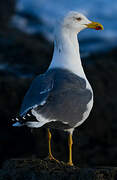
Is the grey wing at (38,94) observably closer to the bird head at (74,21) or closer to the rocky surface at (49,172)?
the rocky surface at (49,172)

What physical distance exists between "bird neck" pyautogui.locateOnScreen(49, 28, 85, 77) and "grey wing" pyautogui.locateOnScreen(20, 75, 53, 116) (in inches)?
14.0

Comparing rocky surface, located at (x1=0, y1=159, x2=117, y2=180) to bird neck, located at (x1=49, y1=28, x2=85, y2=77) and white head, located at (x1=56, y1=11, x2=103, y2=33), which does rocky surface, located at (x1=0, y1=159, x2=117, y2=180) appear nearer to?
bird neck, located at (x1=49, y1=28, x2=85, y2=77)

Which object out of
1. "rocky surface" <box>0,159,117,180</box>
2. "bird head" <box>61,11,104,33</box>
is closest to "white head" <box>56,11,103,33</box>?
"bird head" <box>61,11,104,33</box>

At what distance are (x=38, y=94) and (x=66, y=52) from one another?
895mm

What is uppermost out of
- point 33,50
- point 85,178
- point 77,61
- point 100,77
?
point 33,50

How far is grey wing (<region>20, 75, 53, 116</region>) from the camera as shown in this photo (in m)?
3.86

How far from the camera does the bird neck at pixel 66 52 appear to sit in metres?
4.59

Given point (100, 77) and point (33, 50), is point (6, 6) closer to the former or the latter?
point (33, 50)

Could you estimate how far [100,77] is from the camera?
29.8 ft

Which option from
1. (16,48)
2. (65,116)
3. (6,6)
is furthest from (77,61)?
(6,6)

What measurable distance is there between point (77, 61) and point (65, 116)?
0.93 meters

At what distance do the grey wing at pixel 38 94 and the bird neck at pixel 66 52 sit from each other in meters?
0.36

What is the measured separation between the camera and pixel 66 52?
470 centimetres

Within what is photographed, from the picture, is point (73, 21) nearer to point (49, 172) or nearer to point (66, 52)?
point (66, 52)
